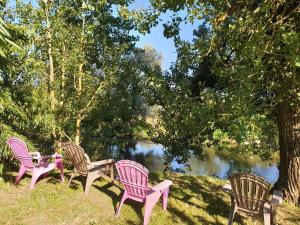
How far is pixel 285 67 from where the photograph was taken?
749 centimetres

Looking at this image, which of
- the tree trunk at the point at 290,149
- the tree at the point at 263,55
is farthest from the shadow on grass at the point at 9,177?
the tree trunk at the point at 290,149

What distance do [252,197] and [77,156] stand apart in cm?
420

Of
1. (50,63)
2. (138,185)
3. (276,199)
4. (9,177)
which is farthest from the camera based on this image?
(50,63)

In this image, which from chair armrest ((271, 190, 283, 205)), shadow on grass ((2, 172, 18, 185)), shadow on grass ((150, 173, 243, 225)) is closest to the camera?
chair armrest ((271, 190, 283, 205))

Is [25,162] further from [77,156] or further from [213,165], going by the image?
[213,165]

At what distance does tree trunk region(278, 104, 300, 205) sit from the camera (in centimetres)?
833

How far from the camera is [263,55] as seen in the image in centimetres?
725

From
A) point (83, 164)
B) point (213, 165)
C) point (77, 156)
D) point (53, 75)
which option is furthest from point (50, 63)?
point (213, 165)

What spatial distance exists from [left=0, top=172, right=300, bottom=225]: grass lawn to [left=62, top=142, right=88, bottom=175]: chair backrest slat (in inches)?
20.3

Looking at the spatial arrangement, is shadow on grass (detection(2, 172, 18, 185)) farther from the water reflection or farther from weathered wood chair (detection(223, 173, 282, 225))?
the water reflection

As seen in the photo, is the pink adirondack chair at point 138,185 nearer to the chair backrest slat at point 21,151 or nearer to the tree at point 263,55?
the tree at point 263,55

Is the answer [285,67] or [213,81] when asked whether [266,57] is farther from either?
[213,81]

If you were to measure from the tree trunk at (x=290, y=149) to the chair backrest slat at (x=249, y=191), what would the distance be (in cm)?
246

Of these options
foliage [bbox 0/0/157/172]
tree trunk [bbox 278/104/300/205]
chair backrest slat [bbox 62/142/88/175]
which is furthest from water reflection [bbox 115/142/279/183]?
chair backrest slat [bbox 62/142/88/175]
